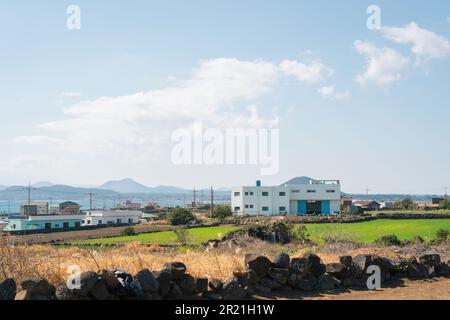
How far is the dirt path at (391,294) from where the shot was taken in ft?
41.5

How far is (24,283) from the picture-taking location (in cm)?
934

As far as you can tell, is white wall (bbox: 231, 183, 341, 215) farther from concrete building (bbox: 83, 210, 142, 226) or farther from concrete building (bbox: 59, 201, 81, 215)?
concrete building (bbox: 59, 201, 81, 215)

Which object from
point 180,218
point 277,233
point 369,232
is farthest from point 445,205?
point 277,233

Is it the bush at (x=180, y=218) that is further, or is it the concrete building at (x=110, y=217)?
the concrete building at (x=110, y=217)

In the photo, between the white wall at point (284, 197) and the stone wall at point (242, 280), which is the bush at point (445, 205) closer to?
the white wall at point (284, 197)

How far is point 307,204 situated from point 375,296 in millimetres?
83916

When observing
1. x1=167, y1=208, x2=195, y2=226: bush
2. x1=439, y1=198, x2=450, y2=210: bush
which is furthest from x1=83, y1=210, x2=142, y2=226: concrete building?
x1=439, y1=198, x2=450, y2=210: bush

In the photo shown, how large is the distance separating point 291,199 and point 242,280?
275 ft

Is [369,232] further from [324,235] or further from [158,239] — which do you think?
[158,239]

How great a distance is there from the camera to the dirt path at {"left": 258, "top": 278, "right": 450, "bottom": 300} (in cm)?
1265

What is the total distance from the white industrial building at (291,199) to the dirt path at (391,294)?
78756 mm

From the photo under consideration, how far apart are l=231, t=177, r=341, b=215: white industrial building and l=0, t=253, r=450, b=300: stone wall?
77.3m

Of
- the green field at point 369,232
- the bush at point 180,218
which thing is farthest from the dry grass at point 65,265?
the bush at point 180,218

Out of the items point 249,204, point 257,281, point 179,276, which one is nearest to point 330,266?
point 257,281
